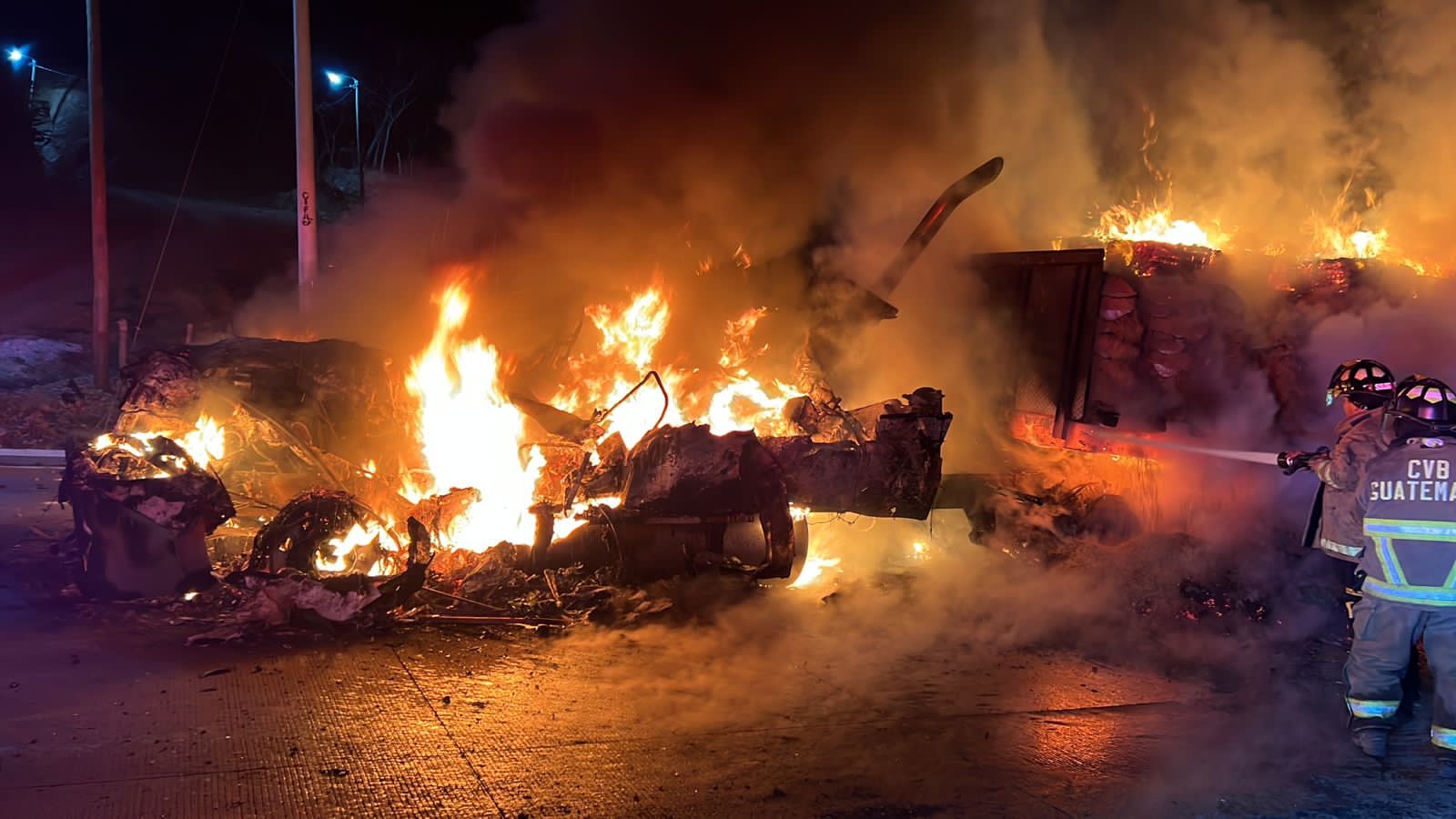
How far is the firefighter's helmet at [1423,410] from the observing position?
4426 mm

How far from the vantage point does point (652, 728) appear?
425 cm

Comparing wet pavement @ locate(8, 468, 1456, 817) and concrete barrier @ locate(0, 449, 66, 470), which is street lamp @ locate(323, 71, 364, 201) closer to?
concrete barrier @ locate(0, 449, 66, 470)

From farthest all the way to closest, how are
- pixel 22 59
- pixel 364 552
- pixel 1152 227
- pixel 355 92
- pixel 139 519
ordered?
pixel 355 92 < pixel 22 59 < pixel 1152 227 < pixel 364 552 < pixel 139 519

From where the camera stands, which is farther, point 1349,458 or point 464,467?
point 464,467

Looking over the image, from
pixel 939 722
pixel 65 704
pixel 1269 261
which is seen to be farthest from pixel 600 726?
pixel 1269 261

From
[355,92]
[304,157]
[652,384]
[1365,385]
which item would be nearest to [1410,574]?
[1365,385]

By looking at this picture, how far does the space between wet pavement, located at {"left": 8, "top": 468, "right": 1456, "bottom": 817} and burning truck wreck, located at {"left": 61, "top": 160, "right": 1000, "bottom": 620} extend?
643mm

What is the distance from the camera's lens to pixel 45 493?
28.4ft

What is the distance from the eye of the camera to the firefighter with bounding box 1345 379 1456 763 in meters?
4.25

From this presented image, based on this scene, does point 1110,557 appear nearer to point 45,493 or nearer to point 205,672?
point 205,672

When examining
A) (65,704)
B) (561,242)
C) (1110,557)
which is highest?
(561,242)

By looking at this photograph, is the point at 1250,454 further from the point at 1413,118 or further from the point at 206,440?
the point at 1413,118

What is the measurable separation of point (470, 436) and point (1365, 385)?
5.56 metres

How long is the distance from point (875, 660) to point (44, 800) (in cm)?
371
